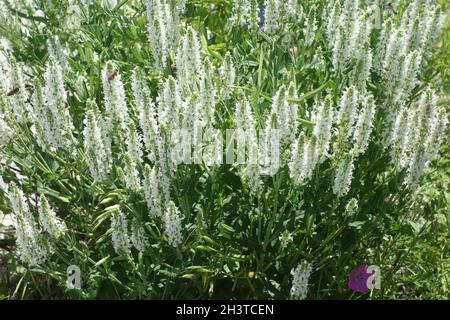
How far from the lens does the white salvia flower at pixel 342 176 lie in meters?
2.58

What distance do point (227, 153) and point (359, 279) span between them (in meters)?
0.88

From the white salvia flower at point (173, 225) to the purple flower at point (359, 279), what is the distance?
0.89 metres

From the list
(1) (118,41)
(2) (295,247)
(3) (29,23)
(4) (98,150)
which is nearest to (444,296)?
(2) (295,247)

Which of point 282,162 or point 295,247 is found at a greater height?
point 282,162

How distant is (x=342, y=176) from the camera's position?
261 cm

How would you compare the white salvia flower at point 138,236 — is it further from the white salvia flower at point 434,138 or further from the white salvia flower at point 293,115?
the white salvia flower at point 434,138

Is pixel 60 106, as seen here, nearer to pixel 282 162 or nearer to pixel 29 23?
pixel 282 162

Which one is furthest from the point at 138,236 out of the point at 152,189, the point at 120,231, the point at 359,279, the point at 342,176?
the point at 359,279

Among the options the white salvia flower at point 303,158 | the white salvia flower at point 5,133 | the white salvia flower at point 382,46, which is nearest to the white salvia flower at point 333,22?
the white salvia flower at point 382,46

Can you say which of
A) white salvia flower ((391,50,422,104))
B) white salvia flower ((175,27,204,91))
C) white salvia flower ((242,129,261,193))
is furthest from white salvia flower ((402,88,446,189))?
white salvia flower ((175,27,204,91))

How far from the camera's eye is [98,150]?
262 cm

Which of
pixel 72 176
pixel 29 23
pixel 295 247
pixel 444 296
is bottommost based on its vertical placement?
pixel 444 296

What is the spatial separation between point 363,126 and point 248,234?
27.2 inches
